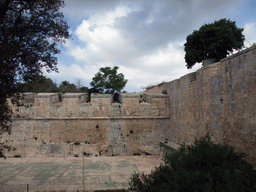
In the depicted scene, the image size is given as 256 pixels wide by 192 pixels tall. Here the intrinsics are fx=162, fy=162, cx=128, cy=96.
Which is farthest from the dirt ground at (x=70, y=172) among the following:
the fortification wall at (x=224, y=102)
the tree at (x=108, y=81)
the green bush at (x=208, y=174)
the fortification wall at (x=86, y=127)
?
the tree at (x=108, y=81)

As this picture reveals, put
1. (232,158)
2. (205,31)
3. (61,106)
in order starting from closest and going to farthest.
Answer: (232,158) → (61,106) → (205,31)

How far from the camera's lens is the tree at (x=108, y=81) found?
16.9m

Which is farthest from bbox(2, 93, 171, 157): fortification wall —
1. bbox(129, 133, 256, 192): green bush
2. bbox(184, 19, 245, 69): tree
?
bbox(184, 19, 245, 69): tree

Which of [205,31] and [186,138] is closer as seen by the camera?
[186,138]

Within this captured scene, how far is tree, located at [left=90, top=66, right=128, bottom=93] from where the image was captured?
16.9 m

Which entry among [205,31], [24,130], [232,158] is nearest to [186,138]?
[232,158]

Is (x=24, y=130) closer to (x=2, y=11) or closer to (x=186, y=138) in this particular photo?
(x=2, y=11)

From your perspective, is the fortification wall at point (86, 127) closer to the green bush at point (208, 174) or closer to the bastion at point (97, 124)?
the bastion at point (97, 124)

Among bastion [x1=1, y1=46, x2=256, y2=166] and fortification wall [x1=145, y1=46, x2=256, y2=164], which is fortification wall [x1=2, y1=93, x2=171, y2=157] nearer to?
bastion [x1=1, y1=46, x2=256, y2=166]

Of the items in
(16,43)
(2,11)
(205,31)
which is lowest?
(16,43)

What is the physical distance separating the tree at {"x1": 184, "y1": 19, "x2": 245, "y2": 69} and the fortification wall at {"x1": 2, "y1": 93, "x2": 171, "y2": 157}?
259 inches

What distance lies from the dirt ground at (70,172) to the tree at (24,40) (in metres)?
2.61

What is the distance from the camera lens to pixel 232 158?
315 centimetres

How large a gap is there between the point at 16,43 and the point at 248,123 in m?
6.74
